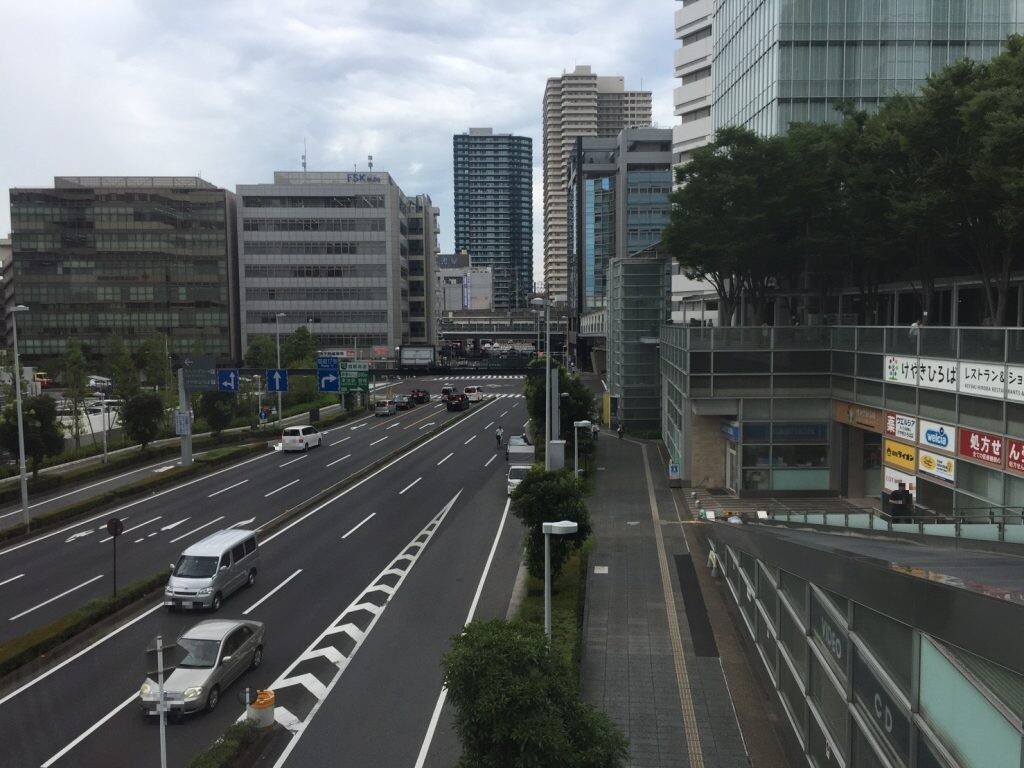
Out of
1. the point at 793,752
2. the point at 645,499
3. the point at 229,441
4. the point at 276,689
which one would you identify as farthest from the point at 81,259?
the point at 793,752

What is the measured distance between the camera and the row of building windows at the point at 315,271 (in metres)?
114

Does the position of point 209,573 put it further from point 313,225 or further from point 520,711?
point 313,225

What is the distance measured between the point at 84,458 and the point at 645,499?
32684mm

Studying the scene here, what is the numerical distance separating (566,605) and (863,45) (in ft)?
144

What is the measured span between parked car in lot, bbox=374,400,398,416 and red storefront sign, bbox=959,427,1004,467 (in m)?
56.5

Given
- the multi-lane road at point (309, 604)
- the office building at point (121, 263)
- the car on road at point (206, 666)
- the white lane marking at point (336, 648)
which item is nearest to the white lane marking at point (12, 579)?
the multi-lane road at point (309, 604)

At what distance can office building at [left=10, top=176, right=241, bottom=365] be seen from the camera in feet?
354

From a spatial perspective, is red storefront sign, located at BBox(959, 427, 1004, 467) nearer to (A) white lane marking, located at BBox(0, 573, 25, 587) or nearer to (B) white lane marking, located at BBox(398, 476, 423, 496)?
(B) white lane marking, located at BBox(398, 476, 423, 496)

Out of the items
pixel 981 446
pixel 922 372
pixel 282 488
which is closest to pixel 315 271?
pixel 282 488

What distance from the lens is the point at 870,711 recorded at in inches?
362

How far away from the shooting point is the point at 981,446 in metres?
22.8

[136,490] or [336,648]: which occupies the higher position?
[136,490]

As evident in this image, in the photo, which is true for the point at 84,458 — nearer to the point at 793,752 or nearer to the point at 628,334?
the point at 628,334

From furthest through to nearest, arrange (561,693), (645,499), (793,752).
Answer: (645,499) < (793,752) < (561,693)
